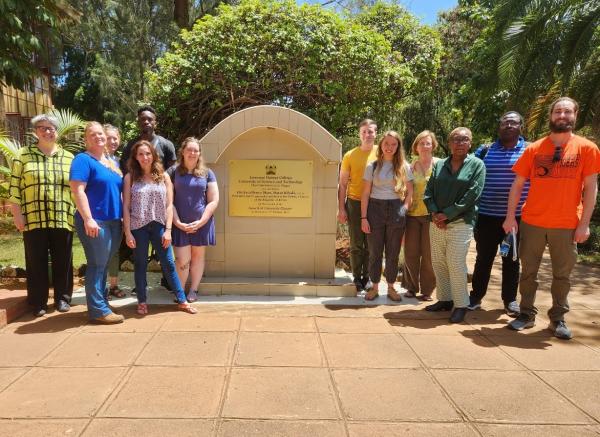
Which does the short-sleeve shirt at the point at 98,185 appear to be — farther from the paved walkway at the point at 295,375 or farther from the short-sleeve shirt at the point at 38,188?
the paved walkway at the point at 295,375

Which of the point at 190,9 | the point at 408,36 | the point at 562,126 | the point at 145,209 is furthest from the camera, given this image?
the point at 190,9

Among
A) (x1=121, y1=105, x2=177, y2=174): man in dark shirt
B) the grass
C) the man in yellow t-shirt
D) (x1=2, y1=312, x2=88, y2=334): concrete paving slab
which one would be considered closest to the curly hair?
(x1=121, y1=105, x2=177, y2=174): man in dark shirt

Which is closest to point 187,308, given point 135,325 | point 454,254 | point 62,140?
point 135,325

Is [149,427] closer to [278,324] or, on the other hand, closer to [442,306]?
[278,324]

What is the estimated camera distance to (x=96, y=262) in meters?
3.98

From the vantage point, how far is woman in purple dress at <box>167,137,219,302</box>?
4.43m

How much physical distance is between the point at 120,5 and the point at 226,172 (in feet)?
45.2

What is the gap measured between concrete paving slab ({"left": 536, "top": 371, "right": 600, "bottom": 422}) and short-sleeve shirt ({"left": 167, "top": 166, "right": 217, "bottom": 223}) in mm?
3217

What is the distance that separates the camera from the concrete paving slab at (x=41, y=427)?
7.77 ft

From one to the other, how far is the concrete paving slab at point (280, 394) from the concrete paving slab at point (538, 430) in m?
0.83

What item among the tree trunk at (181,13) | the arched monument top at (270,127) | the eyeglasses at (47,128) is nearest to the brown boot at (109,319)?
the eyeglasses at (47,128)

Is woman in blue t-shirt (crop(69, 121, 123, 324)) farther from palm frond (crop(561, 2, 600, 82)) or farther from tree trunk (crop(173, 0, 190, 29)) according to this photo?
tree trunk (crop(173, 0, 190, 29))

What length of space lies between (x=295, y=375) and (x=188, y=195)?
2.16 meters

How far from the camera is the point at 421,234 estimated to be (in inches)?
188
